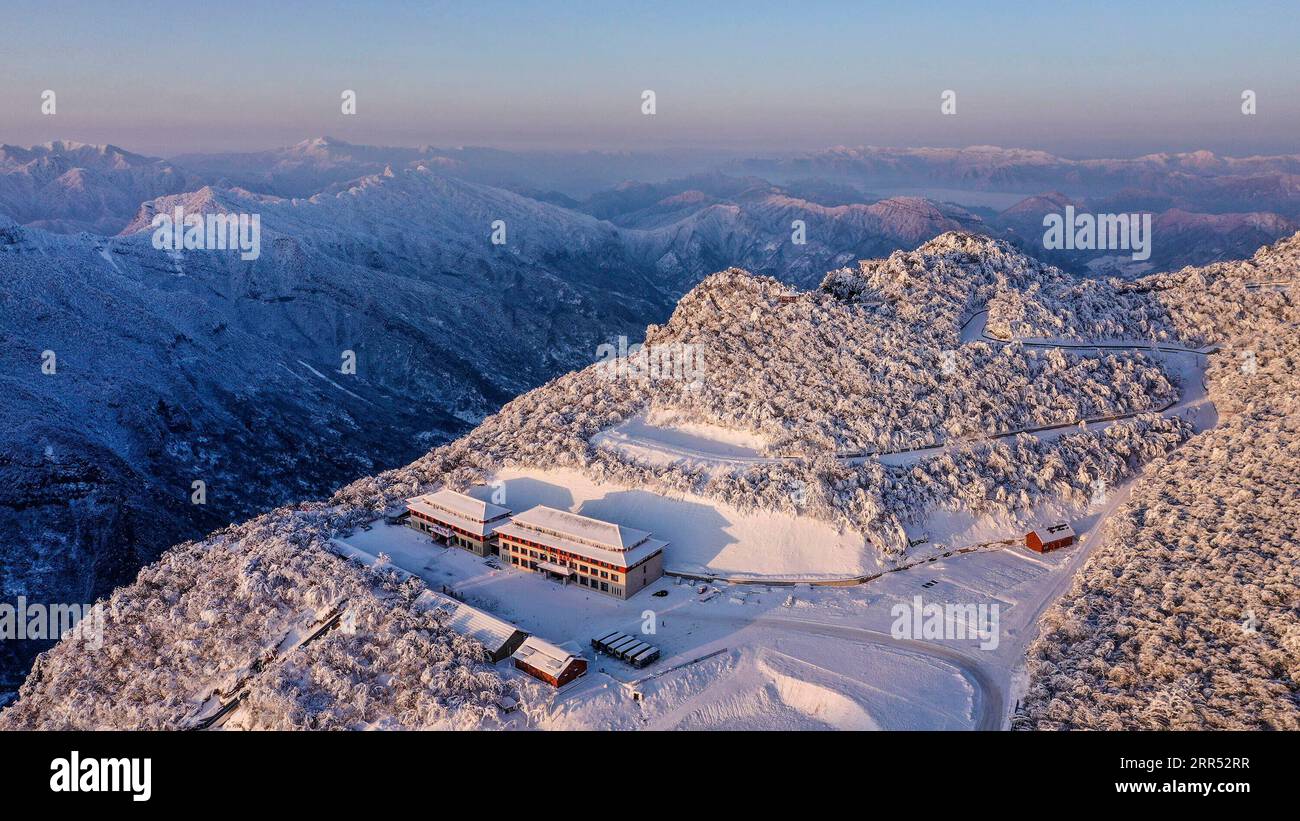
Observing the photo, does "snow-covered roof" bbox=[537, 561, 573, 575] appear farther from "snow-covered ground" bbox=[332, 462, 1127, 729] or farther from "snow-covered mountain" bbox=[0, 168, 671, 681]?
"snow-covered mountain" bbox=[0, 168, 671, 681]

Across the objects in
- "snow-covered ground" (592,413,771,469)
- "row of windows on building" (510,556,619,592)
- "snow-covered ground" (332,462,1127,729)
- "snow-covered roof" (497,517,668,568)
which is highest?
"snow-covered ground" (592,413,771,469)

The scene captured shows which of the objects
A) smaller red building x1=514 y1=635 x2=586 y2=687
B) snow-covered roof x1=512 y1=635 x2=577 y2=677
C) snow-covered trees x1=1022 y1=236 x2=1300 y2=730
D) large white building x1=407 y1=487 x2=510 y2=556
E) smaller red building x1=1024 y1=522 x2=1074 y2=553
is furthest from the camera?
large white building x1=407 y1=487 x2=510 y2=556

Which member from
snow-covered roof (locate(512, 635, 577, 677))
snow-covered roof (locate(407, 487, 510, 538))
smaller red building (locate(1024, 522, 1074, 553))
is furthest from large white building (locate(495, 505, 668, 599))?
smaller red building (locate(1024, 522, 1074, 553))

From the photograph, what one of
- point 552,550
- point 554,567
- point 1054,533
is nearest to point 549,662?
point 554,567

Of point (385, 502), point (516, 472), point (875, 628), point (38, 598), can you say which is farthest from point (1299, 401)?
point (38, 598)

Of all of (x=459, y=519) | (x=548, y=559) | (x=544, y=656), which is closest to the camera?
(x=544, y=656)

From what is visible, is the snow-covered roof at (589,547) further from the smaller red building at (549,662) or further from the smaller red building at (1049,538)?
the smaller red building at (1049,538)

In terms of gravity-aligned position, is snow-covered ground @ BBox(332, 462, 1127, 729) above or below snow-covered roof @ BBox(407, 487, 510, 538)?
below

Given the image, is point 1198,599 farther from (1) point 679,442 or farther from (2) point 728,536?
(1) point 679,442
